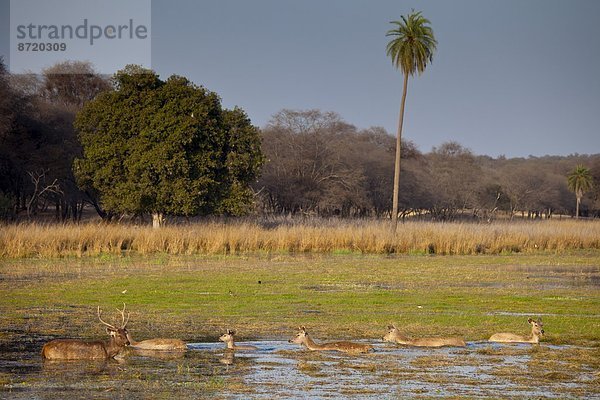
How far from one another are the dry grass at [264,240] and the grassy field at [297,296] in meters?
1.96

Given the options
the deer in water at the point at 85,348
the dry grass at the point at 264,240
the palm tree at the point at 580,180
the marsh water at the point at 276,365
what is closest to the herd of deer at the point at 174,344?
the deer in water at the point at 85,348

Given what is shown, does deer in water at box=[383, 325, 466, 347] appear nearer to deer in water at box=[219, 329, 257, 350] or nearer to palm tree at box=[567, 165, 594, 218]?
deer in water at box=[219, 329, 257, 350]

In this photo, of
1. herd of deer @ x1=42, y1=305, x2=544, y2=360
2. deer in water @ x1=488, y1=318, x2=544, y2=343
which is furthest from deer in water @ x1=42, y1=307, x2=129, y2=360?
deer in water @ x1=488, y1=318, x2=544, y2=343

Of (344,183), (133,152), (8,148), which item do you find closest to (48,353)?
(133,152)

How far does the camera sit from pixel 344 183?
71.9m

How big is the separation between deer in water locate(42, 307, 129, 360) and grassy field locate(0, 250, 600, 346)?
1657 mm

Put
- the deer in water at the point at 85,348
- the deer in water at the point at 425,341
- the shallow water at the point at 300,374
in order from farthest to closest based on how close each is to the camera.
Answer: the deer in water at the point at 425,341, the deer in water at the point at 85,348, the shallow water at the point at 300,374

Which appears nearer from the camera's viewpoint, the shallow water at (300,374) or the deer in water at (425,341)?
the shallow water at (300,374)

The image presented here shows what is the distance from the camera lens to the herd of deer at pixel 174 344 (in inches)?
525

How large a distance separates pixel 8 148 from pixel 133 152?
9.76m

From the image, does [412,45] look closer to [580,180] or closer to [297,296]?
[297,296]

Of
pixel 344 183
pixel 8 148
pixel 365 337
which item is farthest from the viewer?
pixel 344 183

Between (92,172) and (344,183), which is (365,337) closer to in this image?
(92,172)

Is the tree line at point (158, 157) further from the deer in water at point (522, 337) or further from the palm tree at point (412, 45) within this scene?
the deer in water at point (522, 337)
